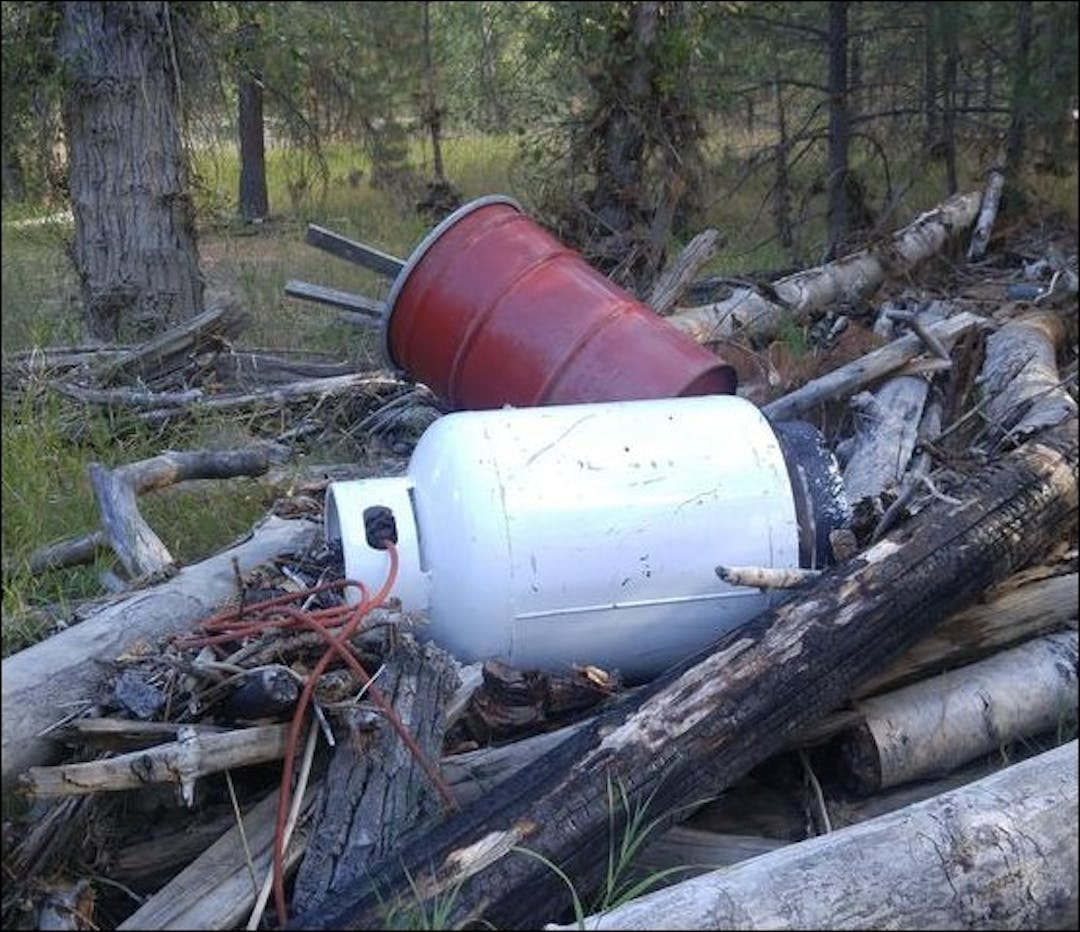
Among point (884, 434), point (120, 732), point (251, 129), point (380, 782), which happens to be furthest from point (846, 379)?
point (251, 129)

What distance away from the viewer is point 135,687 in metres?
2.75

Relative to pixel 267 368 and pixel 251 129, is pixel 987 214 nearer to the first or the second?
pixel 251 129

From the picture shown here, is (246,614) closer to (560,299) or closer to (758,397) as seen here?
(560,299)

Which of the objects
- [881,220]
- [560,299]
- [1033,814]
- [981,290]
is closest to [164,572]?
[560,299]

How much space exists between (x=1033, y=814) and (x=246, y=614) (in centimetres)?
166

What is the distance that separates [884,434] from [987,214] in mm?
4135

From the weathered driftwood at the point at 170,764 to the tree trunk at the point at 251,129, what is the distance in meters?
4.18

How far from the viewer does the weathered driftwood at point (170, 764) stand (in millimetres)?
2453

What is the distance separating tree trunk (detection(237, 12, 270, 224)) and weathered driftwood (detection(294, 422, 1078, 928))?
13.1ft

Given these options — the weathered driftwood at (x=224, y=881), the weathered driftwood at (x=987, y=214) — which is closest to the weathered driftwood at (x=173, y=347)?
the weathered driftwood at (x=224, y=881)

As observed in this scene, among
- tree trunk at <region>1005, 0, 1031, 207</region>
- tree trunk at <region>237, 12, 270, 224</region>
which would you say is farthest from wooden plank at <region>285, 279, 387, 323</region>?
tree trunk at <region>1005, 0, 1031, 207</region>

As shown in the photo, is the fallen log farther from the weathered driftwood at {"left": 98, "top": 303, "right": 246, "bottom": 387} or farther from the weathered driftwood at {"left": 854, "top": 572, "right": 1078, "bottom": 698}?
the weathered driftwood at {"left": 854, "top": 572, "right": 1078, "bottom": 698}

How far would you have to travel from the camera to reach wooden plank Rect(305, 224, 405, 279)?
535 centimetres

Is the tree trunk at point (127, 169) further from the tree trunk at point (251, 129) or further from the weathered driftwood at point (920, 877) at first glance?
the weathered driftwood at point (920, 877)
